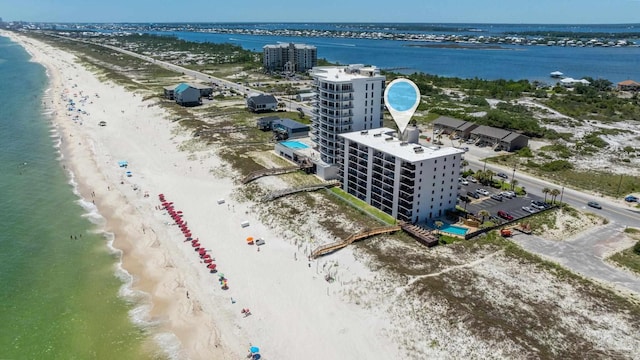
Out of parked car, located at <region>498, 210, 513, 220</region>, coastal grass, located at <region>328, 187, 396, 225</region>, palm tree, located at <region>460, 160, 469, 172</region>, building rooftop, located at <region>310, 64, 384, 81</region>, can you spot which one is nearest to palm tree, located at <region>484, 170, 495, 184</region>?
palm tree, located at <region>460, 160, 469, 172</region>

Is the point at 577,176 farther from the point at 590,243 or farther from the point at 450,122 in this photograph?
the point at 450,122

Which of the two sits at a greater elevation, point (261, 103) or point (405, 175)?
point (405, 175)

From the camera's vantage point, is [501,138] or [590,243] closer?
[590,243]

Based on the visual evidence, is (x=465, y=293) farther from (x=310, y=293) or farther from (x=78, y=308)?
(x=78, y=308)

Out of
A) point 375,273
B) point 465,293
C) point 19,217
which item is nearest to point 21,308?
point 19,217

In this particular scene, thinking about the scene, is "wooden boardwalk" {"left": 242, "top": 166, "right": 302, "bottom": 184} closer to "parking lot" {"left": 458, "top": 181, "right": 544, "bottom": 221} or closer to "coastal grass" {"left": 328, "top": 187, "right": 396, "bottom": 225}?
"coastal grass" {"left": 328, "top": 187, "right": 396, "bottom": 225}

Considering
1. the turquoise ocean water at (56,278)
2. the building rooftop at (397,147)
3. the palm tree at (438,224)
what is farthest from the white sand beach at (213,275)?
the building rooftop at (397,147)

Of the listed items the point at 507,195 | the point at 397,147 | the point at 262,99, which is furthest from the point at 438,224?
the point at 262,99
